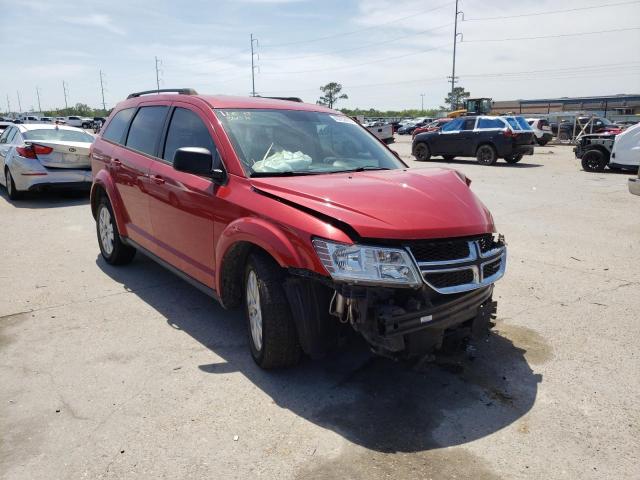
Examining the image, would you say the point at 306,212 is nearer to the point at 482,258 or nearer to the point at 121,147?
the point at 482,258

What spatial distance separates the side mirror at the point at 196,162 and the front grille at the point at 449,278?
5.66 feet

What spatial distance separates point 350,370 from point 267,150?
5.79ft

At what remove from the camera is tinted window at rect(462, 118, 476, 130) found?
64.7ft

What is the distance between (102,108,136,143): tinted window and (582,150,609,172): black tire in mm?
15480

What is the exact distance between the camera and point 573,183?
13.8m

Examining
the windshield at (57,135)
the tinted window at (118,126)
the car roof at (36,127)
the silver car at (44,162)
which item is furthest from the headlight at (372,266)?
the car roof at (36,127)

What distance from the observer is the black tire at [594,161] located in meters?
16.6

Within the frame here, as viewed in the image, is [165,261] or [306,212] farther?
[165,261]

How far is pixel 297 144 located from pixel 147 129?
1883 mm

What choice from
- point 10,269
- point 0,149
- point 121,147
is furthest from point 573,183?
point 0,149

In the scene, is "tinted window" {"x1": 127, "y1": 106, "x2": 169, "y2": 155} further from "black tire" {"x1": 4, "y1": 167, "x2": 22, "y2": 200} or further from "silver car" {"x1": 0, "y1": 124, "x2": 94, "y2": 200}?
"black tire" {"x1": 4, "y1": 167, "x2": 22, "y2": 200}

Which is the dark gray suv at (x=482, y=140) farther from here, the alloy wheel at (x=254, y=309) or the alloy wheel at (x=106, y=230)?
the alloy wheel at (x=254, y=309)

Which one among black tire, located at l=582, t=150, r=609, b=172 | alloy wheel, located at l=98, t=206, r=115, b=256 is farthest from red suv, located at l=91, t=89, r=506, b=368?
black tire, located at l=582, t=150, r=609, b=172

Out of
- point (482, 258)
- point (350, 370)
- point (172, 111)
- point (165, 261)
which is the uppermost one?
point (172, 111)
